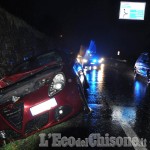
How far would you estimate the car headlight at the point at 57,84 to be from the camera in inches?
201

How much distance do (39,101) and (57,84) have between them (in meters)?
0.52

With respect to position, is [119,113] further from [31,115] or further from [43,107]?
[31,115]

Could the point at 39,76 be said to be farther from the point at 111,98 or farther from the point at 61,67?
the point at 111,98

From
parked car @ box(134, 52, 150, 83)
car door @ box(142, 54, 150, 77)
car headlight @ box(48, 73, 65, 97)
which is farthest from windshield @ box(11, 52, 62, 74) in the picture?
car door @ box(142, 54, 150, 77)

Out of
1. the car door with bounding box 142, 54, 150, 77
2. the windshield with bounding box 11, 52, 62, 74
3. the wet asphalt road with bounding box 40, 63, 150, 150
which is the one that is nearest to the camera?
the wet asphalt road with bounding box 40, 63, 150, 150

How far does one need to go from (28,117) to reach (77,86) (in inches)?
51.4

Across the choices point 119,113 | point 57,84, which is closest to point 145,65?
point 119,113

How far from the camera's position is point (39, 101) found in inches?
191

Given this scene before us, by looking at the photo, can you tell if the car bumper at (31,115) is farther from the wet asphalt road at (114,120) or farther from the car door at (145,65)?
the car door at (145,65)

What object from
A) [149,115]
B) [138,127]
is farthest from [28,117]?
[149,115]

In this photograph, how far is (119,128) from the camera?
6.00m

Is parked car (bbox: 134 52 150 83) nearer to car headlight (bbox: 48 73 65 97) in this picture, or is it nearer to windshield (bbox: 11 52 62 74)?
windshield (bbox: 11 52 62 74)

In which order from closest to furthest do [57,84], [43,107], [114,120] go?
[43,107] < [57,84] < [114,120]

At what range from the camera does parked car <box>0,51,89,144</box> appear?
4.76 m
